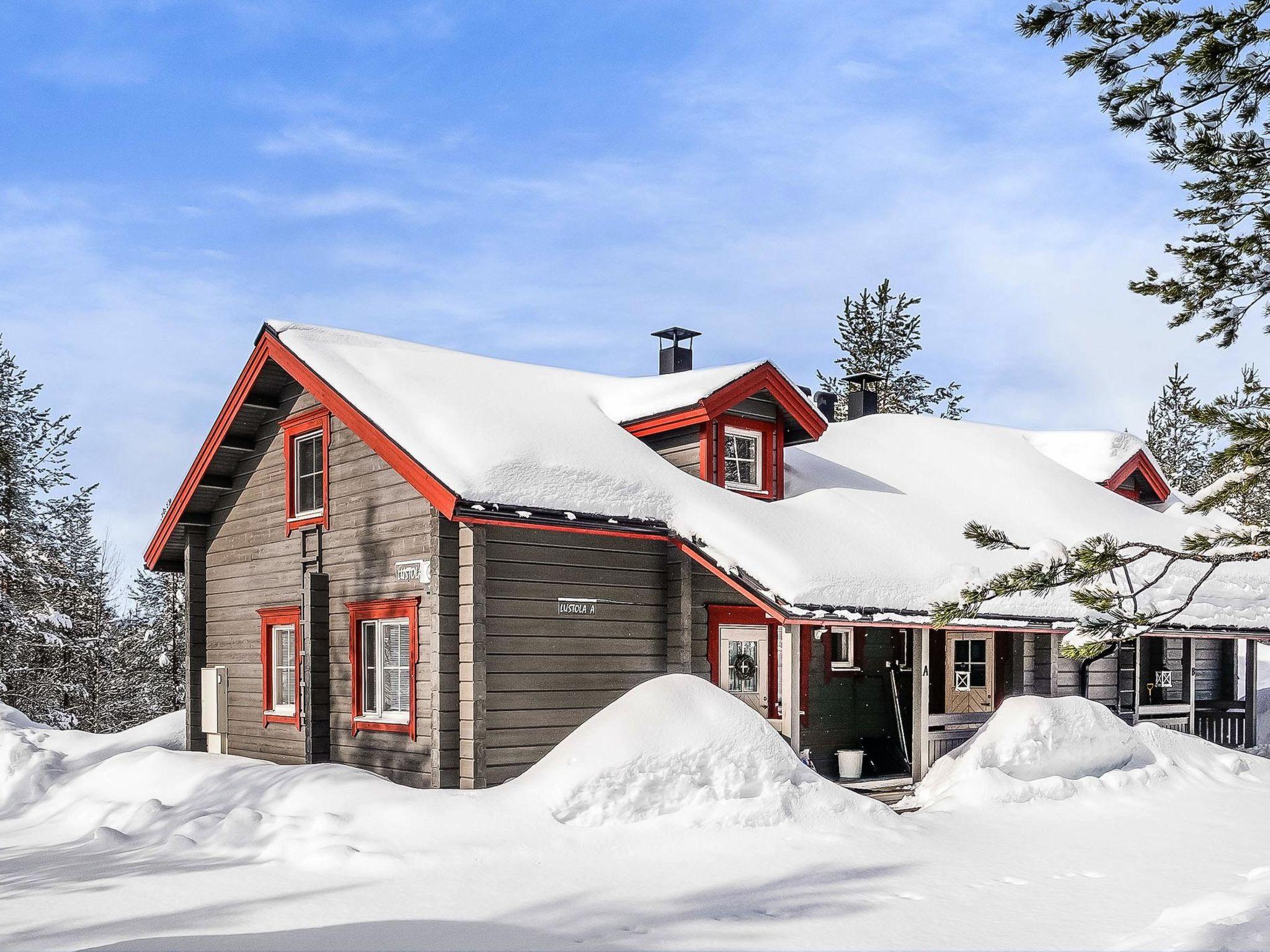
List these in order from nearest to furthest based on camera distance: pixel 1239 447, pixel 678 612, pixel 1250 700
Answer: pixel 1239 447, pixel 678 612, pixel 1250 700

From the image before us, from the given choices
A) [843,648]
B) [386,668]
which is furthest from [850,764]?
[386,668]

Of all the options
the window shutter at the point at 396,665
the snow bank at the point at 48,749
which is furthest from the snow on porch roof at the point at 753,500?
the snow bank at the point at 48,749

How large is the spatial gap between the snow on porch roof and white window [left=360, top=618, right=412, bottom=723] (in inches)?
103

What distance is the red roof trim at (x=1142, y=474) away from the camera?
24516 mm

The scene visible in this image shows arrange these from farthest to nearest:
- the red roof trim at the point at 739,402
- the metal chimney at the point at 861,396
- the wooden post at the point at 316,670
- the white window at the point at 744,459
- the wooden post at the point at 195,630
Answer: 1. the metal chimney at the point at 861,396
2. the wooden post at the point at 195,630
3. the white window at the point at 744,459
4. the red roof trim at the point at 739,402
5. the wooden post at the point at 316,670

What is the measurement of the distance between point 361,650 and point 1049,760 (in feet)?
30.6

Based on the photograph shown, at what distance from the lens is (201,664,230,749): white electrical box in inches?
723

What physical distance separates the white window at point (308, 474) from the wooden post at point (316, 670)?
4.40 ft

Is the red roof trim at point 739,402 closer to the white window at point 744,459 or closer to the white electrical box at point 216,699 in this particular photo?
the white window at point 744,459

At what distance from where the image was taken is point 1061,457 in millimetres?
25281

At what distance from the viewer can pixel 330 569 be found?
16141 millimetres

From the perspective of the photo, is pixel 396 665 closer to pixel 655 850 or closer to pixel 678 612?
pixel 678 612

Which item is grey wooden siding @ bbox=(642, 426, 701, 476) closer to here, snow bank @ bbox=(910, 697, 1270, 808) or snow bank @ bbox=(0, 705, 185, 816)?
snow bank @ bbox=(910, 697, 1270, 808)

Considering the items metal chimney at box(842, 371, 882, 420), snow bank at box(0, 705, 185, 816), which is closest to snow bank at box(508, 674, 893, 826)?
snow bank at box(0, 705, 185, 816)
